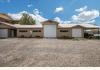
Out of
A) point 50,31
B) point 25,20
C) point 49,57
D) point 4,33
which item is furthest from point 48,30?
point 49,57

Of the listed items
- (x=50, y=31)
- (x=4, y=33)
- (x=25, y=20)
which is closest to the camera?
(x=50, y=31)

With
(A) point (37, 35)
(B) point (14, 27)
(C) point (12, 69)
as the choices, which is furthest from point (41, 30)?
(C) point (12, 69)

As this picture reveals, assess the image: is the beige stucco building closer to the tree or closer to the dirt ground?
the tree

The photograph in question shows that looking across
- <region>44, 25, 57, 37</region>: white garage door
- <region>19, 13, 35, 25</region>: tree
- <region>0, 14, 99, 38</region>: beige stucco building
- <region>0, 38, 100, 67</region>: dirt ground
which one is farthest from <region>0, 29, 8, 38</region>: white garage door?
<region>0, 38, 100, 67</region>: dirt ground

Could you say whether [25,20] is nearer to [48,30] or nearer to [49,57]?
[48,30]

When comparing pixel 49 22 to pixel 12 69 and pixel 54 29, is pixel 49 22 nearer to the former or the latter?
pixel 54 29

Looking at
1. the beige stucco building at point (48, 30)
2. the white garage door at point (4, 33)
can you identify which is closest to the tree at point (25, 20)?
the beige stucco building at point (48, 30)

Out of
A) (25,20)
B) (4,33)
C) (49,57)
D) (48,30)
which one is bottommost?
(49,57)

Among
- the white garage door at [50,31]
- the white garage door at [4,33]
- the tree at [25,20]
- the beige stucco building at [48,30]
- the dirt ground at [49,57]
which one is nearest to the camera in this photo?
the dirt ground at [49,57]

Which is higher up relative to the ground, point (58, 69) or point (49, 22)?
point (49, 22)

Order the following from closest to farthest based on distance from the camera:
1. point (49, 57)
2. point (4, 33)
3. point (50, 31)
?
point (49, 57)
point (50, 31)
point (4, 33)

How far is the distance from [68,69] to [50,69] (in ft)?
2.37

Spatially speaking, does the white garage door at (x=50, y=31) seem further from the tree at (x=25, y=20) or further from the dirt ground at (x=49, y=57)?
the dirt ground at (x=49, y=57)

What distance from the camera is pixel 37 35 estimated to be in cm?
5097
